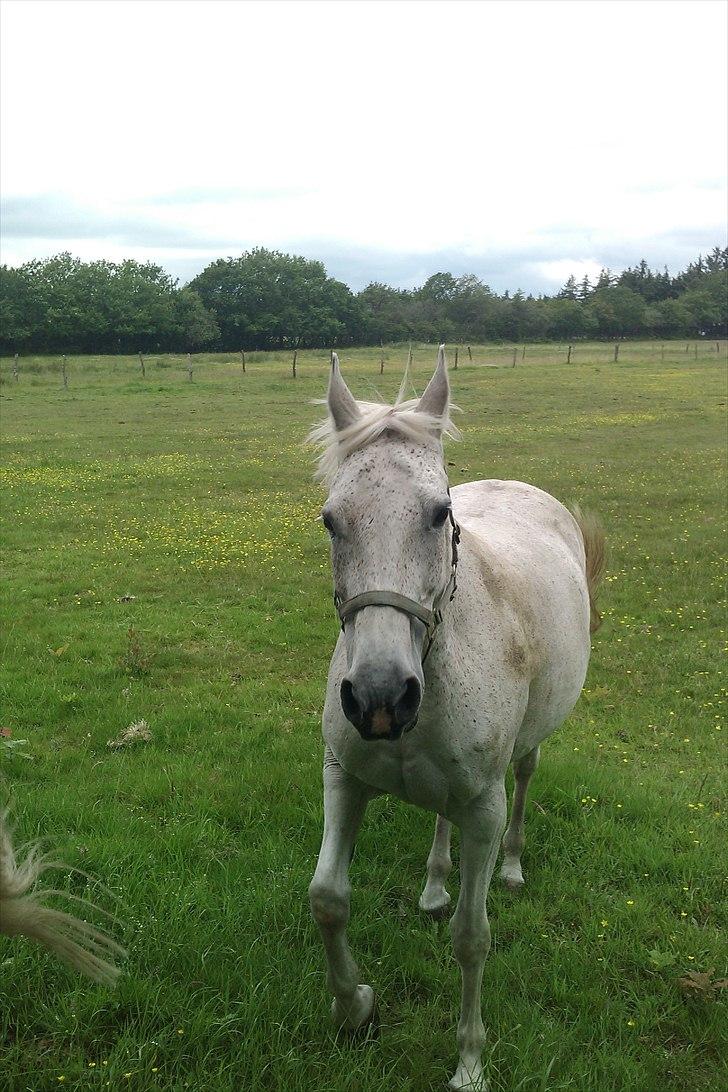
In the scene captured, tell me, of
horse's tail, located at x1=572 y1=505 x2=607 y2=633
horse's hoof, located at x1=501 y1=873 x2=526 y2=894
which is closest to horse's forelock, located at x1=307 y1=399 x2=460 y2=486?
horse's hoof, located at x1=501 y1=873 x2=526 y2=894

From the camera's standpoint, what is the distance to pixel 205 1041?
3227 mm

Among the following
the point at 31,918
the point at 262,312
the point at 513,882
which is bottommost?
the point at 513,882

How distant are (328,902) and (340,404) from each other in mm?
1902

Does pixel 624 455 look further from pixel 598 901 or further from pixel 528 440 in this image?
pixel 598 901

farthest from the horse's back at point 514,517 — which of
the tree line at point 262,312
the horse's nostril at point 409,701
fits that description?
the tree line at point 262,312

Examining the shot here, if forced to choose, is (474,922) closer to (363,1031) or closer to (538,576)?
(363,1031)

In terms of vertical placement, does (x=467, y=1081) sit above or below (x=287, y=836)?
below

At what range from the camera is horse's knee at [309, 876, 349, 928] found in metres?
3.08

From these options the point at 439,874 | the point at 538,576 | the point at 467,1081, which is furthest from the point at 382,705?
the point at 439,874

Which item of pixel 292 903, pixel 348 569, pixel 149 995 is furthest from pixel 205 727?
pixel 348 569

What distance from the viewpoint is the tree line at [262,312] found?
226 feet

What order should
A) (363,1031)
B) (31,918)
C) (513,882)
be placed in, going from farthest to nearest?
(513,882), (363,1031), (31,918)

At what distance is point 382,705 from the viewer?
7.44 ft

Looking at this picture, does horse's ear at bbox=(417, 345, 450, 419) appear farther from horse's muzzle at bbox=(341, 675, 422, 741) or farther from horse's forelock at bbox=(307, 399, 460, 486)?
horse's muzzle at bbox=(341, 675, 422, 741)
